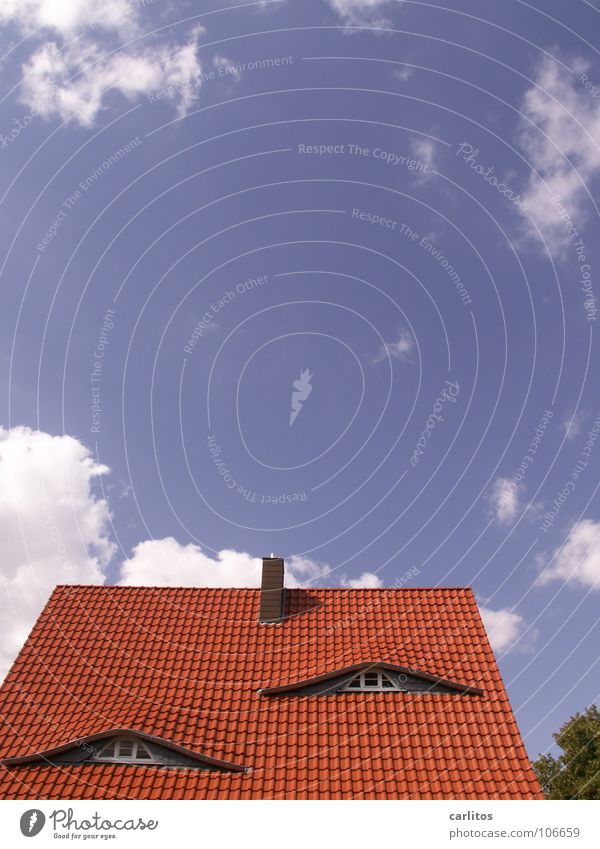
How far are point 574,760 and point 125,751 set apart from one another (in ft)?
94.9

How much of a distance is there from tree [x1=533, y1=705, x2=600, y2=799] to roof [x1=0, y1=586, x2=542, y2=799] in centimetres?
1986

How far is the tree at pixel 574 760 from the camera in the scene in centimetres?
3120

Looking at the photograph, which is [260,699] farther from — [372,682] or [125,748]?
[125,748]

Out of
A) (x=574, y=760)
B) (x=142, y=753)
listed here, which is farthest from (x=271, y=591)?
(x=574, y=760)

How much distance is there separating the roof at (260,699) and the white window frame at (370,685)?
5.5 inches

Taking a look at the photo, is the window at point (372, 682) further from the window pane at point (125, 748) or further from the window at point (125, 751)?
the window pane at point (125, 748)

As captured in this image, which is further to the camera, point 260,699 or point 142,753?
point 260,699

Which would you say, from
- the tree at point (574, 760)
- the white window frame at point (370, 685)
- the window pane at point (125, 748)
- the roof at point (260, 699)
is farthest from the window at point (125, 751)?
the tree at point (574, 760)

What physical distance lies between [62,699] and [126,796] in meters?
3.92

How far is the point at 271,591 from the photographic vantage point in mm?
18906

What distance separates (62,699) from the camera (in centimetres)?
1570

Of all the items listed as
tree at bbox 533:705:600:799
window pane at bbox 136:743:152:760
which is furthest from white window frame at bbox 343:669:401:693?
tree at bbox 533:705:600:799
